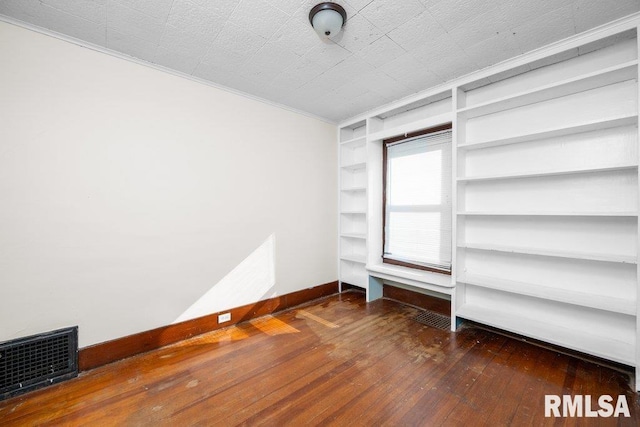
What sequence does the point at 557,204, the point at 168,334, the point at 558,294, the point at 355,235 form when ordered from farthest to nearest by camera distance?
the point at 355,235
the point at 168,334
the point at 557,204
the point at 558,294

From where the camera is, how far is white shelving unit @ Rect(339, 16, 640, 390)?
2.05 m

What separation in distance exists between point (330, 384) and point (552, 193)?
259 centimetres

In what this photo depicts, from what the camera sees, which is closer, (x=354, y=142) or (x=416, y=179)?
(x=416, y=179)

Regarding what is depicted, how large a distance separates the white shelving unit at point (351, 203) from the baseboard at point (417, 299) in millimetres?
459

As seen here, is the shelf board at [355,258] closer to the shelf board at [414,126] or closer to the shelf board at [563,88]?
the shelf board at [414,126]

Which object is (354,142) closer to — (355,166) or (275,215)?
(355,166)

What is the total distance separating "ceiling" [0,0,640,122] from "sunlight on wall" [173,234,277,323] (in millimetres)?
1981

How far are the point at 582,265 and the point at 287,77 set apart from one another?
3266mm

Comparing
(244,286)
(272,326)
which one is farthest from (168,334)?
(272,326)

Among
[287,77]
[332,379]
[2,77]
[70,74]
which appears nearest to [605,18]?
[287,77]

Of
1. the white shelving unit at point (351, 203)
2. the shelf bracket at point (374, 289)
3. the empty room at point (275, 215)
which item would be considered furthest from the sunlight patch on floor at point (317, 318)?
the white shelving unit at point (351, 203)

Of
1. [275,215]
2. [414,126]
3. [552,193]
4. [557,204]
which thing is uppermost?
[414,126]

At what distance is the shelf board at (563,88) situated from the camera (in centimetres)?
195

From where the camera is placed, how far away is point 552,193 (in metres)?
2.40
